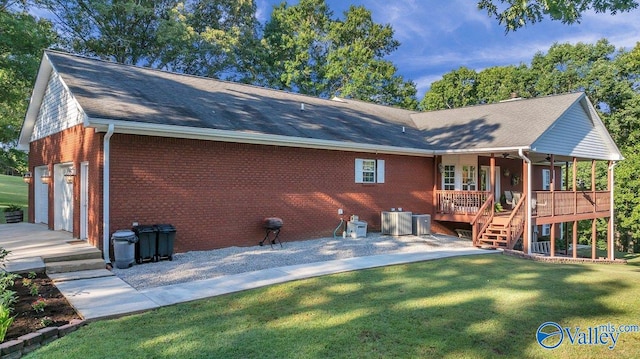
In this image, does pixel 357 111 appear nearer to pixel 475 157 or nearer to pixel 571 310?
pixel 475 157

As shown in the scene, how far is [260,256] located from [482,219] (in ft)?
27.5

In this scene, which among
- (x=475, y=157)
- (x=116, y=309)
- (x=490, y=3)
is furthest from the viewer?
(x=475, y=157)

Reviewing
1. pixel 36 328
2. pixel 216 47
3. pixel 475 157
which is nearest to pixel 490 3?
pixel 475 157

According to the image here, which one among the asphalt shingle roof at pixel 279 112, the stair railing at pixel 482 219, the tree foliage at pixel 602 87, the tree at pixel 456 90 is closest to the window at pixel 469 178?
the asphalt shingle roof at pixel 279 112

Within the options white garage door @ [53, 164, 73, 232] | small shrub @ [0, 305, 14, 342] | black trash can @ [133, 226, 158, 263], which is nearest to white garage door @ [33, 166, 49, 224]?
white garage door @ [53, 164, 73, 232]

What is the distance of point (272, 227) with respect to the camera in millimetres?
11172

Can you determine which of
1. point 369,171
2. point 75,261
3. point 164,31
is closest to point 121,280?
point 75,261

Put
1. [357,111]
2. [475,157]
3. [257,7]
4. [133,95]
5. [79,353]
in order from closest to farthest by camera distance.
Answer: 1. [79,353]
2. [133,95]
3. [475,157]
4. [357,111]
5. [257,7]

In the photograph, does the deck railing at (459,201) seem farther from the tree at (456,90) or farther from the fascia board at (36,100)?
the tree at (456,90)

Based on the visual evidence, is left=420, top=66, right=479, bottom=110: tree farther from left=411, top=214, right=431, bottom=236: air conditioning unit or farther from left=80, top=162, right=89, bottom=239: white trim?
left=80, top=162, right=89, bottom=239: white trim

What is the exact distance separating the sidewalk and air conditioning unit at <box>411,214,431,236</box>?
5145mm

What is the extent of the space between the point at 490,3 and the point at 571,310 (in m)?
6.43

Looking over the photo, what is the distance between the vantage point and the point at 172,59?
28.4m

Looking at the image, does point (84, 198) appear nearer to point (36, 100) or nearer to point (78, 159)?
point (78, 159)
